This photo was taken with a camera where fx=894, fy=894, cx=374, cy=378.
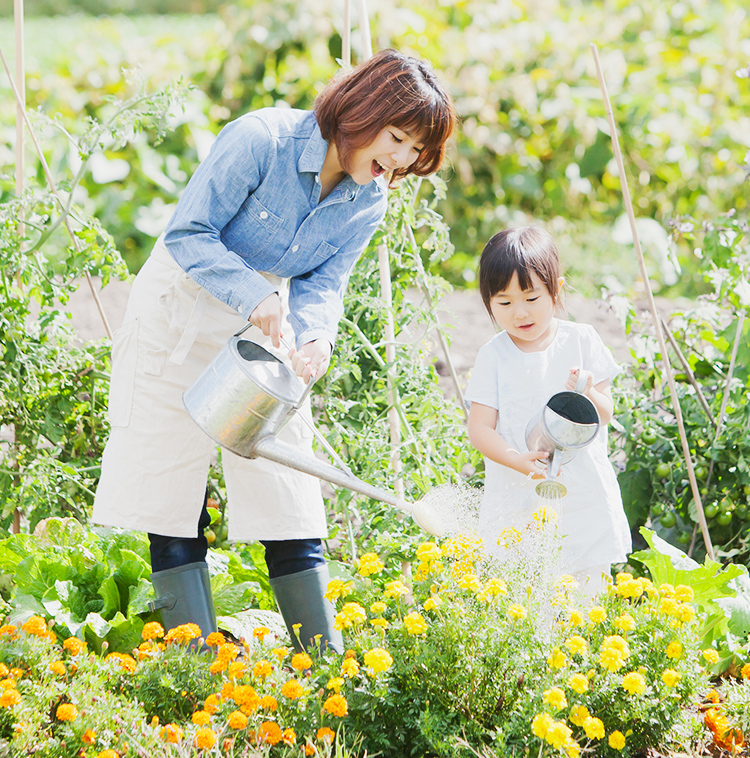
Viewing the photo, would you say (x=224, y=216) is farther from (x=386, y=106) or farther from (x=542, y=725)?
(x=542, y=725)

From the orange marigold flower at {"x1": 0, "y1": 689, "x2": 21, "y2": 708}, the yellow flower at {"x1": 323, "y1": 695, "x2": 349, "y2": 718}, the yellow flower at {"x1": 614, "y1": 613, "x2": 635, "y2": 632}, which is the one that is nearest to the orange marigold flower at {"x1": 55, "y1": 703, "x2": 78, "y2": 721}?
the orange marigold flower at {"x1": 0, "y1": 689, "x2": 21, "y2": 708}

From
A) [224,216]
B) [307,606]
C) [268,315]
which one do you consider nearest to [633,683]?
[307,606]

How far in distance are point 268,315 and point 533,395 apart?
26.5 inches

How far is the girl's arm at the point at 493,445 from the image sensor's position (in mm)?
1877

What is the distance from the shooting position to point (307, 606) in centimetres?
184

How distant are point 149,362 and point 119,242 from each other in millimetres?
3258

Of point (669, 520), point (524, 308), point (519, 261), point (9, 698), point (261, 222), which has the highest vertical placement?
point (261, 222)

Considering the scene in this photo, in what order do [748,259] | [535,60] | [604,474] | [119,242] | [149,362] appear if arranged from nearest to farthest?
[149,362], [604,474], [748,259], [119,242], [535,60]

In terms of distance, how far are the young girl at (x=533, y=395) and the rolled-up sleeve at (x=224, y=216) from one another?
562mm

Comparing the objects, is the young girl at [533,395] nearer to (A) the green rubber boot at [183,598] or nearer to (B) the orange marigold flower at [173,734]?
(A) the green rubber boot at [183,598]

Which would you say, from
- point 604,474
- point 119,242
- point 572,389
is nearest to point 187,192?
point 572,389

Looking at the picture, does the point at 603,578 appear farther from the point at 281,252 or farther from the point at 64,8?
the point at 64,8

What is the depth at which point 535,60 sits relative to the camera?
5.60m

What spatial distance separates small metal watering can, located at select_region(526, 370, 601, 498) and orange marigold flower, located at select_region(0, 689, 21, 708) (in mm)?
1036
